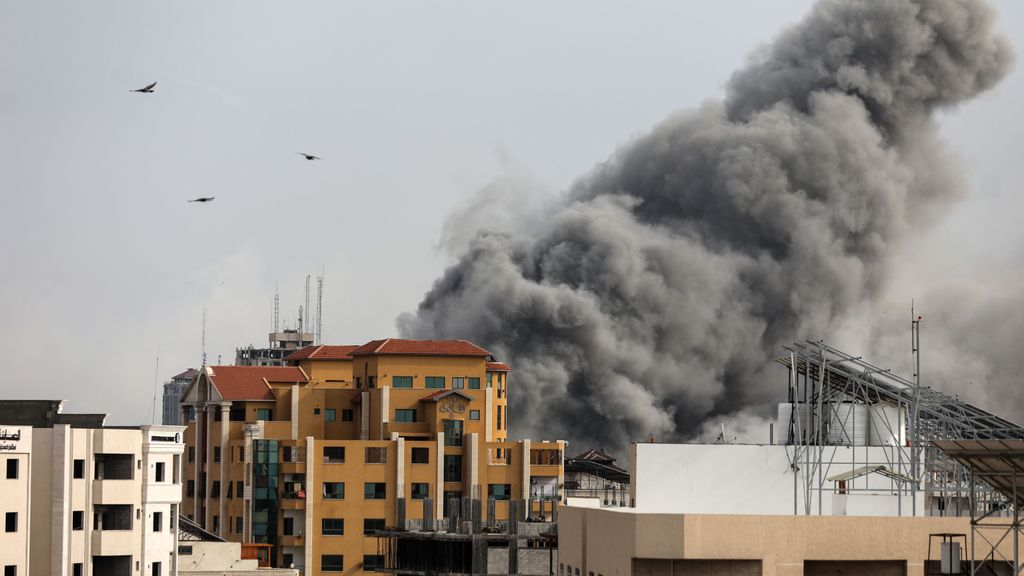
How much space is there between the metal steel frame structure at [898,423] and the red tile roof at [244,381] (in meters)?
39.7

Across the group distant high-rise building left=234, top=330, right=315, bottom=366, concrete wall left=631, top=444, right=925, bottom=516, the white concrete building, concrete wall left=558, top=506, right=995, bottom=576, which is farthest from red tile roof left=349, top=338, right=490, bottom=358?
distant high-rise building left=234, top=330, right=315, bottom=366

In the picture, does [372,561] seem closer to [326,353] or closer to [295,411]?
[295,411]

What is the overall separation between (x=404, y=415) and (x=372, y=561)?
31.4ft

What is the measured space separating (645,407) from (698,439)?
452 centimetres

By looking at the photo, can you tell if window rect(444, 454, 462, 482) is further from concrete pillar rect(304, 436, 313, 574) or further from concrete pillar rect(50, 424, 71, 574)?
concrete pillar rect(50, 424, 71, 574)

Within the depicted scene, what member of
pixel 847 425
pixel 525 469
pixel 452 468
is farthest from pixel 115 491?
pixel 525 469

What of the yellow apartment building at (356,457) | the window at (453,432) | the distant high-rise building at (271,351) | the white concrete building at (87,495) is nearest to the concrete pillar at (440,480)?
the yellow apartment building at (356,457)

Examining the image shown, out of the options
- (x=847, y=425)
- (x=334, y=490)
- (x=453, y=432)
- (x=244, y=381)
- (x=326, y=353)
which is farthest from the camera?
(x=326, y=353)

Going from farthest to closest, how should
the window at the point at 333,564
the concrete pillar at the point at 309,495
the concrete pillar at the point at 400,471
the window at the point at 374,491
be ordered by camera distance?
the window at the point at 374,491 → the concrete pillar at the point at 400,471 → the concrete pillar at the point at 309,495 → the window at the point at 333,564

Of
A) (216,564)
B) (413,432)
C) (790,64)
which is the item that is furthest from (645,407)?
(216,564)

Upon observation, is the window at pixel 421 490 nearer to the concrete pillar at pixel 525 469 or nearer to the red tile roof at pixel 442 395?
the concrete pillar at pixel 525 469

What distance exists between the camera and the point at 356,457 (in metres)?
87.9

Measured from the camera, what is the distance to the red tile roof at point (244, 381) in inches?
3781

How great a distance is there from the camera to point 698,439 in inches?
5157
